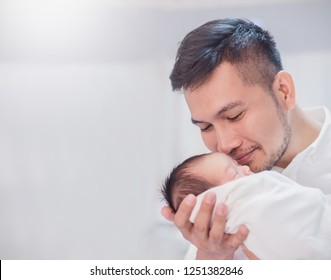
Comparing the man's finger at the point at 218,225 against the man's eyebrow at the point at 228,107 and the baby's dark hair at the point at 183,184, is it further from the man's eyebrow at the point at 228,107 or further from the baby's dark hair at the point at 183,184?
the man's eyebrow at the point at 228,107

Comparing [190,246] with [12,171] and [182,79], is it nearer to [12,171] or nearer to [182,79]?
[182,79]

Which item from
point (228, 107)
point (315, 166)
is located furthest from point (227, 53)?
point (315, 166)

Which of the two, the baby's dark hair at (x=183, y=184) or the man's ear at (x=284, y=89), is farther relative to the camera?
the man's ear at (x=284, y=89)

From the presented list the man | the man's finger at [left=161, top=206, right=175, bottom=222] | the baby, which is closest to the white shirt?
the man

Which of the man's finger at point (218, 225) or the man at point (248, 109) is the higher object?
the man at point (248, 109)

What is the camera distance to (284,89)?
1437 mm

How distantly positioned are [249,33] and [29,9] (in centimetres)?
70

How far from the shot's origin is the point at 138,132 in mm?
1509

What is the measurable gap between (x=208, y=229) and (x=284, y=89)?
1.55 feet

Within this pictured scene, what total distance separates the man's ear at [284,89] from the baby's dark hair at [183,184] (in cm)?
31

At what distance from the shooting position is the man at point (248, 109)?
141cm

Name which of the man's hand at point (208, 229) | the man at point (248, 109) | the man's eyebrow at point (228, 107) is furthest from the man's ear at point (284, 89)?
the man's hand at point (208, 229)

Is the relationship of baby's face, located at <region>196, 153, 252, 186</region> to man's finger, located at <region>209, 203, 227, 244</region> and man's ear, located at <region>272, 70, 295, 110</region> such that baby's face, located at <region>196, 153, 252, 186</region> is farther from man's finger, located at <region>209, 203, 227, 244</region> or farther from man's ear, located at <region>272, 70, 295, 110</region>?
man's ear, located at <region>272, 70, 295, 110</region>

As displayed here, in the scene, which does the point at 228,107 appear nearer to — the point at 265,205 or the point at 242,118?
the point at 242,118
